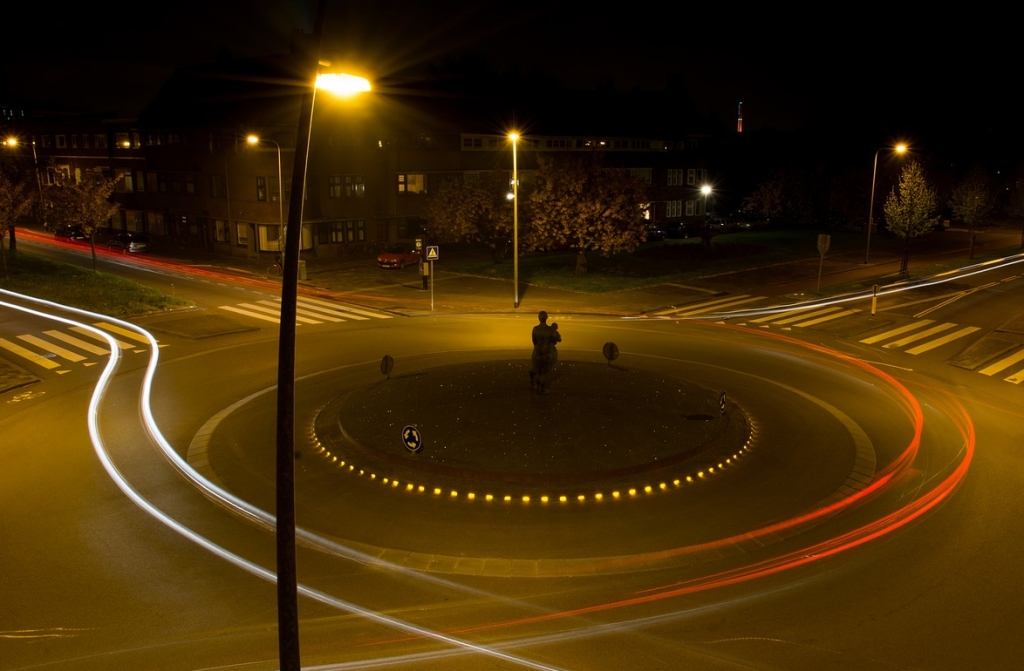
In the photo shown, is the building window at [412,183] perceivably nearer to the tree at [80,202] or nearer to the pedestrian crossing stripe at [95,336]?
the tree at [80,202]

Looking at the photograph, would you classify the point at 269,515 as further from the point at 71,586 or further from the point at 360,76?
the point at 360,76

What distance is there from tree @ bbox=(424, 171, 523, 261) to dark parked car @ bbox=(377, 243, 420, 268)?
165 centimetres

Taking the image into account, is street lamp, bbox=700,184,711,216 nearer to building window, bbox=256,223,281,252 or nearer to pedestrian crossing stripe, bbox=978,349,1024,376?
building window, bbox=256,223,281,252

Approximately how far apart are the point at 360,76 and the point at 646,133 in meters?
62.7

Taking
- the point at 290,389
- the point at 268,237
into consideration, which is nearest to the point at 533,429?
the point at 290,389

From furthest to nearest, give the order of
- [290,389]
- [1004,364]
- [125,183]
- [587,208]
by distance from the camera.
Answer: [125,183] < [587,208] < [1004,364] < [290,389]

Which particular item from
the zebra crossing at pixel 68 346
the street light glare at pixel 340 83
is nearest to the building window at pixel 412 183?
the zebra crossing at pixel 68 346

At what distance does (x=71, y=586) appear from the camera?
396 inches

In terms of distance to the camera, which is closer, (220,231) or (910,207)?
(910,207)

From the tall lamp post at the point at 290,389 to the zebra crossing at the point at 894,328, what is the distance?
20.7 m

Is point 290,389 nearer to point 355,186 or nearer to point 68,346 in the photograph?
point 68,346

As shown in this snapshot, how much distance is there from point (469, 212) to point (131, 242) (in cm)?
2358

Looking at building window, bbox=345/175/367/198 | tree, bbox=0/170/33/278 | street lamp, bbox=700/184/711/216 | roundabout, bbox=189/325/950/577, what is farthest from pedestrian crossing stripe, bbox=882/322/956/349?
street lamp, bbox=700/184/711/216

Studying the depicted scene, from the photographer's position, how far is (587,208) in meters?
36.6
